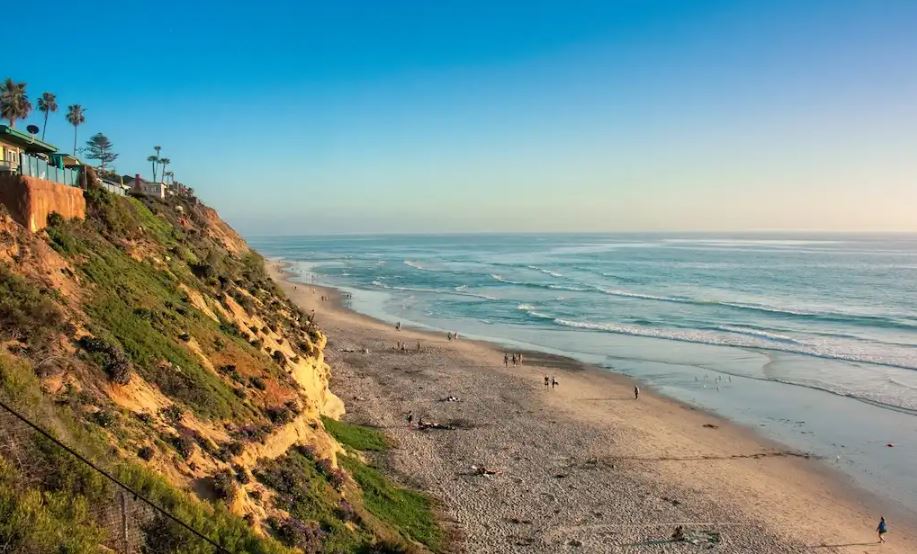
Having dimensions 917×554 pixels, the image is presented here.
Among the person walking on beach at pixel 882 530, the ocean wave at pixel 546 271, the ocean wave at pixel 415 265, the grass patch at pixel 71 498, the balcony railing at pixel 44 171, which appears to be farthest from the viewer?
the ocean wave at pixel 415 265

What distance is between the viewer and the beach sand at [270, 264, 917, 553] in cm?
2134

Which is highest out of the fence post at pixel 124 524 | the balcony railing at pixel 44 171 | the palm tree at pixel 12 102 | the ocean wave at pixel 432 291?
the palm tree at pixel 12 102

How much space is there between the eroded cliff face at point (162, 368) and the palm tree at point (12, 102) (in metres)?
26.1

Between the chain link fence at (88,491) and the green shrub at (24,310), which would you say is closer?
the chain link fence at (88,491)

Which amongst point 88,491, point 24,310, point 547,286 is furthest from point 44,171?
point 547,286

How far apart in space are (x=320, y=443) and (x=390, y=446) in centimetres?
699

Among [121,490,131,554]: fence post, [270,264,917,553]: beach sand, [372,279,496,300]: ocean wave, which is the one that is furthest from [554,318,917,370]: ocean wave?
[121,490,131,554]: fence post

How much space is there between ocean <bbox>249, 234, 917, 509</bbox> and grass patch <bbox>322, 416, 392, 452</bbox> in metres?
19.3

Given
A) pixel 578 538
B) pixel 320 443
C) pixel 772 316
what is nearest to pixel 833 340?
pixel 772 316

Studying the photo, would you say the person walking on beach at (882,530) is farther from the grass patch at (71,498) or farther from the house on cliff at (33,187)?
the house on cliff at (33,187)

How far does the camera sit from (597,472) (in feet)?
86.1

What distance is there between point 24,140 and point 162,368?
13.8 m

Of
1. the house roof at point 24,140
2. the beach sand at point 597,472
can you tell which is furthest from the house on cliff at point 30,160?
the beach sand at point 597,472

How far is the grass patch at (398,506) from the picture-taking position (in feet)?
64.8
